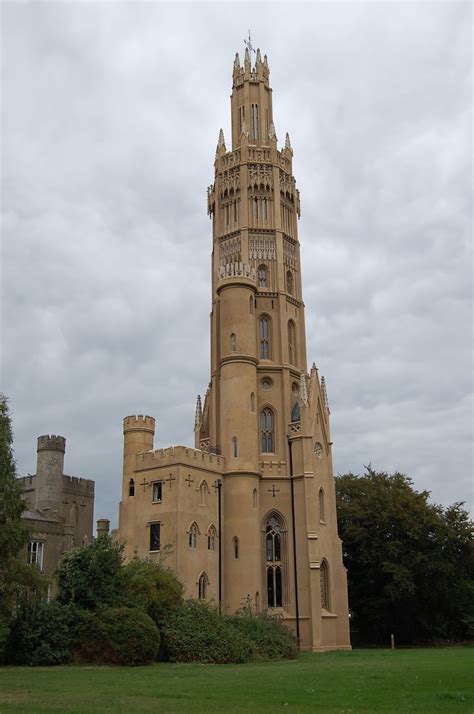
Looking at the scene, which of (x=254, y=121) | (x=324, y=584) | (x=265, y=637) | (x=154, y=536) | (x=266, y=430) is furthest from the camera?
(x=254, y=121)

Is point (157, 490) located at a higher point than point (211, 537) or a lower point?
higher

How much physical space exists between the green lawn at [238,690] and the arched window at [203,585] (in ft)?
63.4

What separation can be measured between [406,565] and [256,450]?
1563 cm

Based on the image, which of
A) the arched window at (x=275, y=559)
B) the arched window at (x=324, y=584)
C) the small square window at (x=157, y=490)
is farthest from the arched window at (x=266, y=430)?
the small square window at (x=157, y=490)

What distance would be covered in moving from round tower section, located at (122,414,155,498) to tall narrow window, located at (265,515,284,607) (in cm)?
1027

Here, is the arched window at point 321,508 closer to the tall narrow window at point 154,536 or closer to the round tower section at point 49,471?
the tall narrow window at point 154,536

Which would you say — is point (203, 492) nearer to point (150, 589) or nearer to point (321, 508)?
point (321, 508)

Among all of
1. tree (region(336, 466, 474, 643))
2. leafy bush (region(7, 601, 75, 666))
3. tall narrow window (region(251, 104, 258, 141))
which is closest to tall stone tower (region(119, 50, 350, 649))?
tall narrow window (region(251, 104, 258, 141))

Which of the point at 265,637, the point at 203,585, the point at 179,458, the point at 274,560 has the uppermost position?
the point at 179,458

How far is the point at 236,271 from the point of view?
5831 cm

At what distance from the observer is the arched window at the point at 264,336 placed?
5916cm

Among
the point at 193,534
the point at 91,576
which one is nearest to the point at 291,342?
the point at 193,534

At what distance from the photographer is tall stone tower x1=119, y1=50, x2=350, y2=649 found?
49.5 metres

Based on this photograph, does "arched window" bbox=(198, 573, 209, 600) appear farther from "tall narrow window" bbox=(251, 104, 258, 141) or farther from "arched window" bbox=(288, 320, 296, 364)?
"tall narrow window" bbox=(251, 104, 258, 141)
